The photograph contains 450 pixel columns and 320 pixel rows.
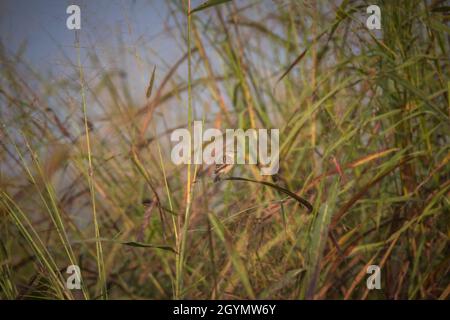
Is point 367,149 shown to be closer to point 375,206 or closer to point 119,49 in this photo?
point 375,206

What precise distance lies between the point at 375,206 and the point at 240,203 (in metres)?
0.29

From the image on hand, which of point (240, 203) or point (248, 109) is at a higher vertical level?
point (248, 109)

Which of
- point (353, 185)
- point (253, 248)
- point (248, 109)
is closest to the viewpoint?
point (253, 248)

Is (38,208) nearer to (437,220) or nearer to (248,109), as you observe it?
(248,109)

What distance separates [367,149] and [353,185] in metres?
0.10

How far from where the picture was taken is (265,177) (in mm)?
1172

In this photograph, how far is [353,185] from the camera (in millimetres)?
1138

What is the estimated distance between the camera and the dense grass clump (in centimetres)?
95

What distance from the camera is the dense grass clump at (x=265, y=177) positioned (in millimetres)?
955
